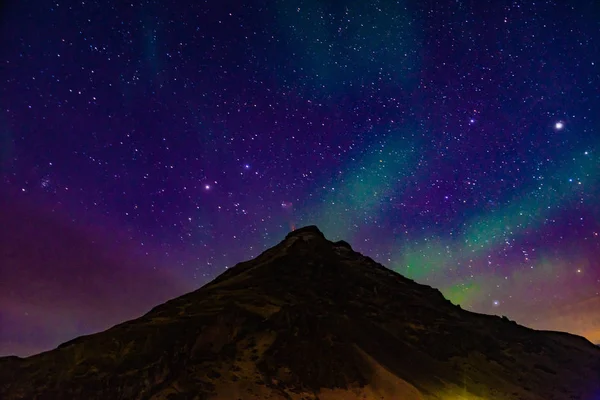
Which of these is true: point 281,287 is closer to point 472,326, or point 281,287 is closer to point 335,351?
point 335,351

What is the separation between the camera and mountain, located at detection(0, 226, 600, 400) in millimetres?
43219

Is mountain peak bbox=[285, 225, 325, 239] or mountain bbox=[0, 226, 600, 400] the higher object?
mountain peak bbox=[285, 225, 325, 239]

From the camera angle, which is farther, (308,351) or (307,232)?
(307,232)

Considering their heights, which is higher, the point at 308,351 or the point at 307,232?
the point at 307,232

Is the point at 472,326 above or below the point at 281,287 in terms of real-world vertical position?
below

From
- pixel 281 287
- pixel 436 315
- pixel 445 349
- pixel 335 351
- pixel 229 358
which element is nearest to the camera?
pixel 229 358

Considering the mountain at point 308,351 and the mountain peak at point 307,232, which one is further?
the mountain peak at point 307,232

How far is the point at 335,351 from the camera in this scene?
5141 cm

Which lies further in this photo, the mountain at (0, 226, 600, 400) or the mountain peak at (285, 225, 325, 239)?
the mountain peak at (285, 225, 325, 239)

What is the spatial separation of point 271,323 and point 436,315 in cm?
3592

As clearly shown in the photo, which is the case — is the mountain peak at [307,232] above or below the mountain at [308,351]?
above

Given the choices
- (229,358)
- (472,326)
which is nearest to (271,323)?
(229,358)

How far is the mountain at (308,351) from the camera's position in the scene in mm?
43219

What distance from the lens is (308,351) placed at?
50.3 meters
